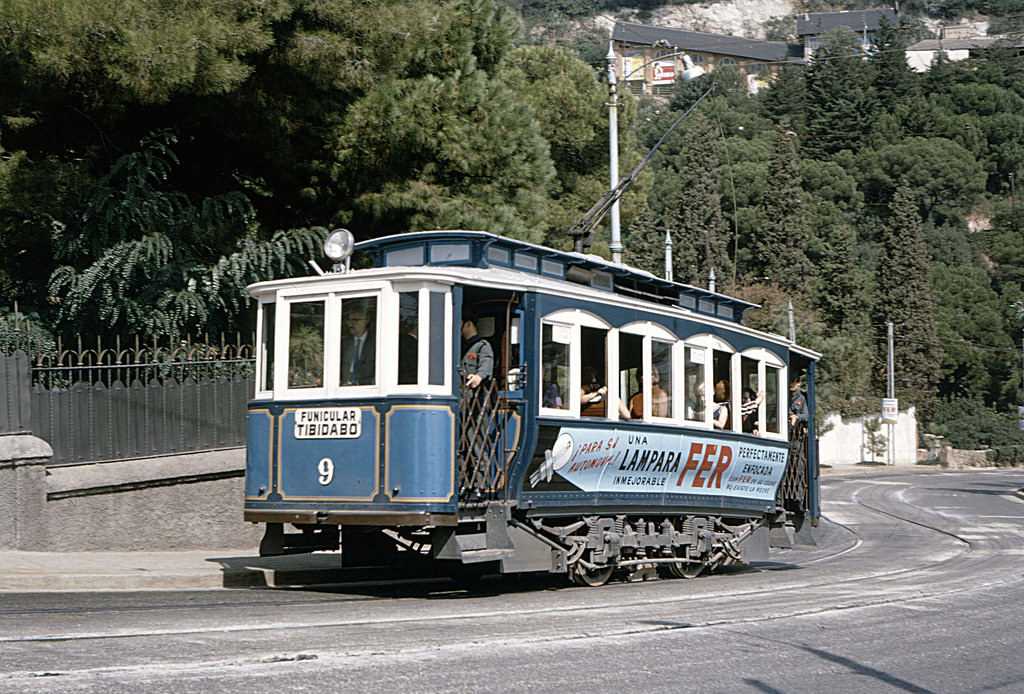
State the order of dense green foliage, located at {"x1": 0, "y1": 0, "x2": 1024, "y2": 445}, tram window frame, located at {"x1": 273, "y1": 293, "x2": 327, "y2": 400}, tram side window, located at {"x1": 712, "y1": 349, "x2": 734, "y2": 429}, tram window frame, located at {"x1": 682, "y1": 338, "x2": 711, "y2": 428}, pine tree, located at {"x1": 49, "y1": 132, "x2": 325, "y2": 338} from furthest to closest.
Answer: pine tree, located at {"x1": 49, "y1": 132, "x2": 325, "y2": 338} → dense green foliage, located at {"x1": 0, "y1": 0, "x2": 1024, "y2": 445} → tram side window, located at {"x1": 712, "y1": 349, "x2": 734, "y2": 429} → tram window frame, located at {"x1": 682, "y1": 338, "x2": 711, "y2": 428} → tram window frame, located at {"x1": 273, "y1": 293, "x2": 327, "y2": 400}

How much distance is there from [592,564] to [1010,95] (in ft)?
441

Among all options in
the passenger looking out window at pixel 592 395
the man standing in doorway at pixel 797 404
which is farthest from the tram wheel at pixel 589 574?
the man standing in doorway at pixel 797 404

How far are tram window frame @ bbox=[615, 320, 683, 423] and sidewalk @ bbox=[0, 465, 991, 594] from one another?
12.4 ft

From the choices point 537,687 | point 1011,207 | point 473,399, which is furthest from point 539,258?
point 1011,207

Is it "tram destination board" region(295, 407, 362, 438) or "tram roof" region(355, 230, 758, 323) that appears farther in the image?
"tram roof" region(355, 230, 758, 323)

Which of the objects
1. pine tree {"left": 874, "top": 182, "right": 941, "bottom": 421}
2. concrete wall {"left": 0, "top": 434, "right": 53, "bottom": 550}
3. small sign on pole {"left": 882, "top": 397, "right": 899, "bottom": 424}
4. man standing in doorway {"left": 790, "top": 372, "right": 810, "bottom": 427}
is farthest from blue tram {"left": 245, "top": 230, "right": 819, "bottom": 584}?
pine tree {"left": 874, "top": 182, "right": 941, "bottom": 421}

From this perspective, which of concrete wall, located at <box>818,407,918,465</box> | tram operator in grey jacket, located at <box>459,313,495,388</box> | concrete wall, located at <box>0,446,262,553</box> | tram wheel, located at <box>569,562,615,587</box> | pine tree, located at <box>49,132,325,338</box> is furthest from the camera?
concrete wall, located at <box>818,407,918,465</box>

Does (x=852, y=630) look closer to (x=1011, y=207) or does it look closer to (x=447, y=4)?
(x=447, y=4)

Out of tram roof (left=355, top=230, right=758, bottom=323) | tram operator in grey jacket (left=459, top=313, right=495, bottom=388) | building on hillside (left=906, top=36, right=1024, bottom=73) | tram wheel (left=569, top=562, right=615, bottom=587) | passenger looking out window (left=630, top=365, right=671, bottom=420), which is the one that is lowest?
tram wheel (left=569, top=562, right=615, bottom=587)

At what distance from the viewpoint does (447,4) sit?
76.5 ft

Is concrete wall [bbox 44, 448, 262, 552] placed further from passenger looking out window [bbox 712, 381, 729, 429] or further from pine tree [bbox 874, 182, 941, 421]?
pine tree [bbox 874, 182, 941, 421]

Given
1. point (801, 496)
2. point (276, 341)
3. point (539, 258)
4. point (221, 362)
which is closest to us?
point (276, 341)

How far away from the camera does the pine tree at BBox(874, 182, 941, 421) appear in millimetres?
93125

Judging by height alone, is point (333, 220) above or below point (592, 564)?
above
